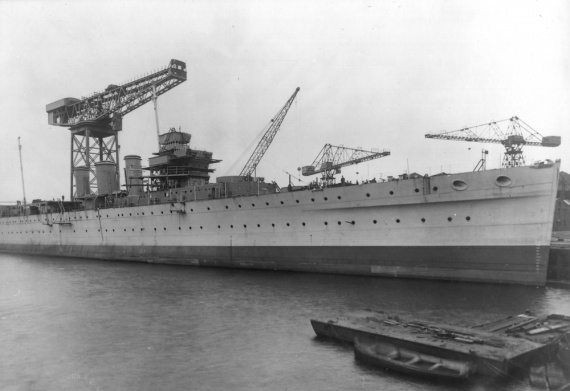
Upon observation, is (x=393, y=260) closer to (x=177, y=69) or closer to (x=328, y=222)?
(x=328, y=222)

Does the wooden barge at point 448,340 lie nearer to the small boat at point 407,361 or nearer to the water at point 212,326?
the small boat at point 407,361

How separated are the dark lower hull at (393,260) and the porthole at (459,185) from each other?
216 centimetres

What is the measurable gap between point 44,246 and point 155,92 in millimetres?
15597

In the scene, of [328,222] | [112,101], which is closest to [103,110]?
[112,101]

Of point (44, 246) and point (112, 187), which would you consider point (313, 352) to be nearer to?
point (112, 187)

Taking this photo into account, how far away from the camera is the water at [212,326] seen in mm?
7754

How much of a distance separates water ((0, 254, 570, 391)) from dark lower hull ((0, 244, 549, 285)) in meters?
0.54

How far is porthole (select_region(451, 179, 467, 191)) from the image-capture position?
49.2 feet

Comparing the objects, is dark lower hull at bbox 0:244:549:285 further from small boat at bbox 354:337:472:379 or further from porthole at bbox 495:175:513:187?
small boat at bbox 354:337:472:379

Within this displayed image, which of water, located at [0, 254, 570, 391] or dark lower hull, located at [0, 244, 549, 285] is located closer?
water, located at [0, 254, 570, 391]

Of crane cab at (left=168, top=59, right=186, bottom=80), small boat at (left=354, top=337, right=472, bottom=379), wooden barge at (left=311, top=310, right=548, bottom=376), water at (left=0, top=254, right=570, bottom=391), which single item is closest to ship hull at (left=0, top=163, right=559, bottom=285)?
water at (left=0, top=254, right=570, bottom=391)

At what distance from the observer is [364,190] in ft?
54.9

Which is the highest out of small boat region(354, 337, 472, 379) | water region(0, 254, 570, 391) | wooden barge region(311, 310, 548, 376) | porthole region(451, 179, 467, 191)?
porthole region(451, 179, 467, 191)

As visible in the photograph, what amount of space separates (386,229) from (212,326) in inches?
332
